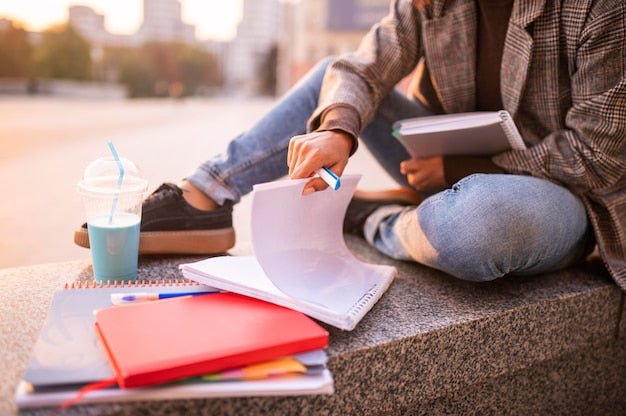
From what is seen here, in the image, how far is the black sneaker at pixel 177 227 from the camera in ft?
3.57

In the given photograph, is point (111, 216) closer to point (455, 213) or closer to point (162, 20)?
point (455, 213)

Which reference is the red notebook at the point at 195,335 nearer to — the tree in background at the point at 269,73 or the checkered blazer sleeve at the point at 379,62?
the checkered blazer sleeve at the point at 379,62

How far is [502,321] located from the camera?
0.91m

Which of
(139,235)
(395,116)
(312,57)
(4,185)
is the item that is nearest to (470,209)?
(395,116)

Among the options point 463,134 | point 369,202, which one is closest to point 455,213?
point 463,134

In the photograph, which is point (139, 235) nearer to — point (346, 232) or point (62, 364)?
point (62, 364)

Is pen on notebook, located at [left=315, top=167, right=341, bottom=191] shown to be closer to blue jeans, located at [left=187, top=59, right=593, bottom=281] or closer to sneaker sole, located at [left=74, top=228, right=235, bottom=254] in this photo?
blue jeans, located at [left=187, top=59, right=593, bottom=281]

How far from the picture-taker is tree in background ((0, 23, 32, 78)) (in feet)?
77.3

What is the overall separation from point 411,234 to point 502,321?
0.24 metres

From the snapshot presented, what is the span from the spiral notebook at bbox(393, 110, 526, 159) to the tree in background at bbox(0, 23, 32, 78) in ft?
87.2

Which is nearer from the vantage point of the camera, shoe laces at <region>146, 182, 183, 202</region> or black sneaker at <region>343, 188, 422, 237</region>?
shoe laces at <region>146, 182, 183, 202</region>

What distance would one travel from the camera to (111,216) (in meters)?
0.95

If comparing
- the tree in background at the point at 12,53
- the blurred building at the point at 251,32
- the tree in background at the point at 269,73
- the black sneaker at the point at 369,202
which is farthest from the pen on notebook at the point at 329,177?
the blurred building at the point at 251,32

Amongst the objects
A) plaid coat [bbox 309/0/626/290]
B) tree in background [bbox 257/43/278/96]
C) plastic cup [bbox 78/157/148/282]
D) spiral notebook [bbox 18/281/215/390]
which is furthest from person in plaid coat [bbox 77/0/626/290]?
tree in background [bbox 257/43/278/96]
